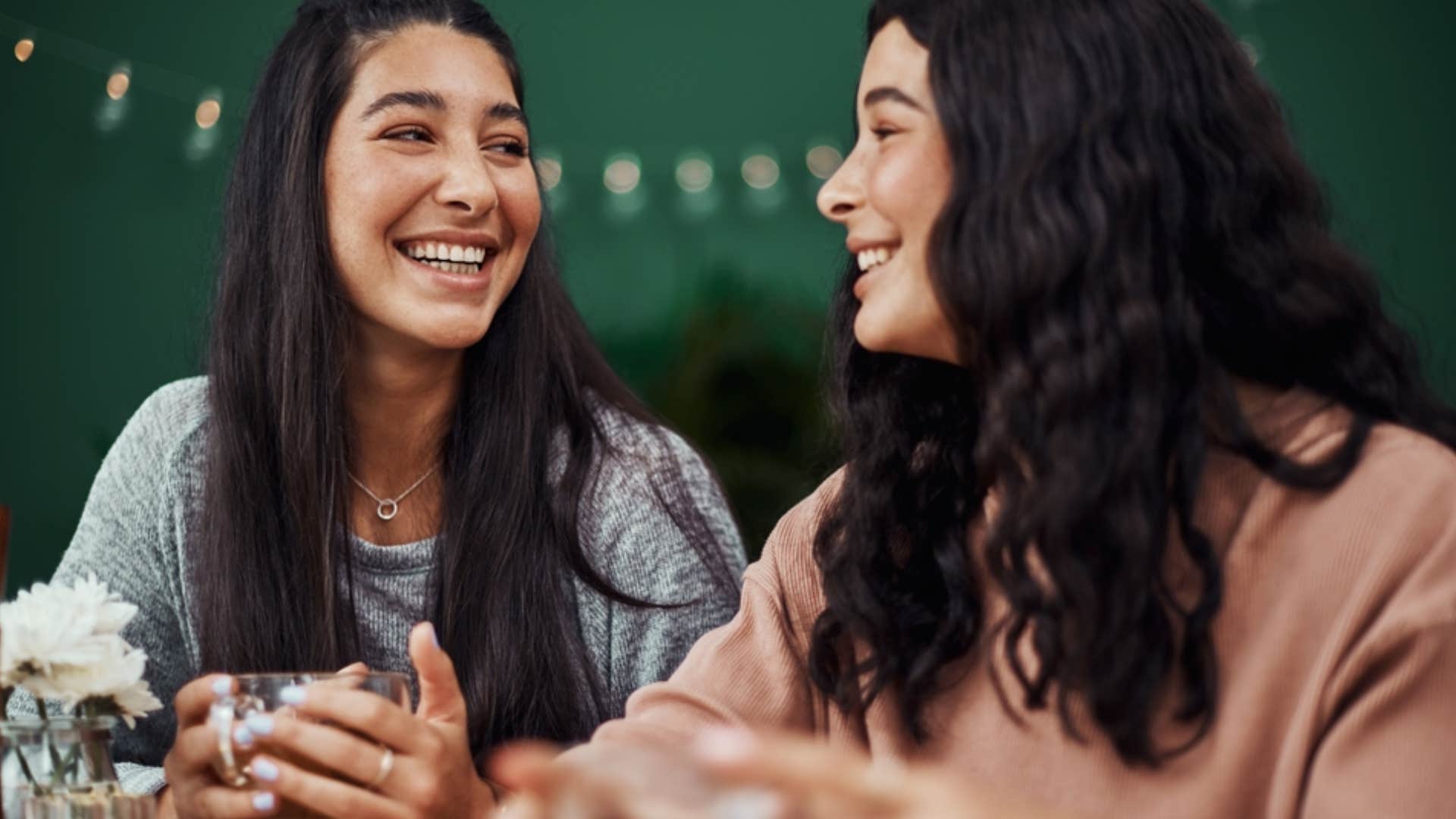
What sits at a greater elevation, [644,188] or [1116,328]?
[1116,328]

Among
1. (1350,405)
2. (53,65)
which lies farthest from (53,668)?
(53,65)

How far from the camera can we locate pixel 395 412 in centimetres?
218

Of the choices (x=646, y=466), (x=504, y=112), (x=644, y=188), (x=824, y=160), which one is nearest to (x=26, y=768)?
(x=646, y=466)

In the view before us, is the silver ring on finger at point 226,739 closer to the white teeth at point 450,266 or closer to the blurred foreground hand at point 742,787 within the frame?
the blurred foreground hand at point 742,787

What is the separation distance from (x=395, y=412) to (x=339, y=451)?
0.34 ft

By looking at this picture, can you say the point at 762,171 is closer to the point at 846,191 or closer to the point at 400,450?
the point at 400,450

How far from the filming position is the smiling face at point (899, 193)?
55.1 inches

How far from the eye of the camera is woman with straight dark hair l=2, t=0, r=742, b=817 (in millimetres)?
2006

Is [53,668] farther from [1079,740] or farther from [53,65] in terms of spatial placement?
[53,65]

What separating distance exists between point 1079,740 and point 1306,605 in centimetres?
→ 20

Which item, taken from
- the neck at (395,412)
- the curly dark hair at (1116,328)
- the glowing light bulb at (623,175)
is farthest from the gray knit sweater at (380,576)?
the glowing light bulb at (623,175)

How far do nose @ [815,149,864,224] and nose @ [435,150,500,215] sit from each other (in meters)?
0.70

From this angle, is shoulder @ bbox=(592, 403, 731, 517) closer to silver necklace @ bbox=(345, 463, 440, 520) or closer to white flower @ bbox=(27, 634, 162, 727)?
silver necklace @ bbox=(345, 463, 440, 520)

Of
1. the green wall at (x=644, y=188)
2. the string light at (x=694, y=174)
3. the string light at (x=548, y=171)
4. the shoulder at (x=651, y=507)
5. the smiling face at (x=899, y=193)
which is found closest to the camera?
the smiling face at (x=899, y=193)
